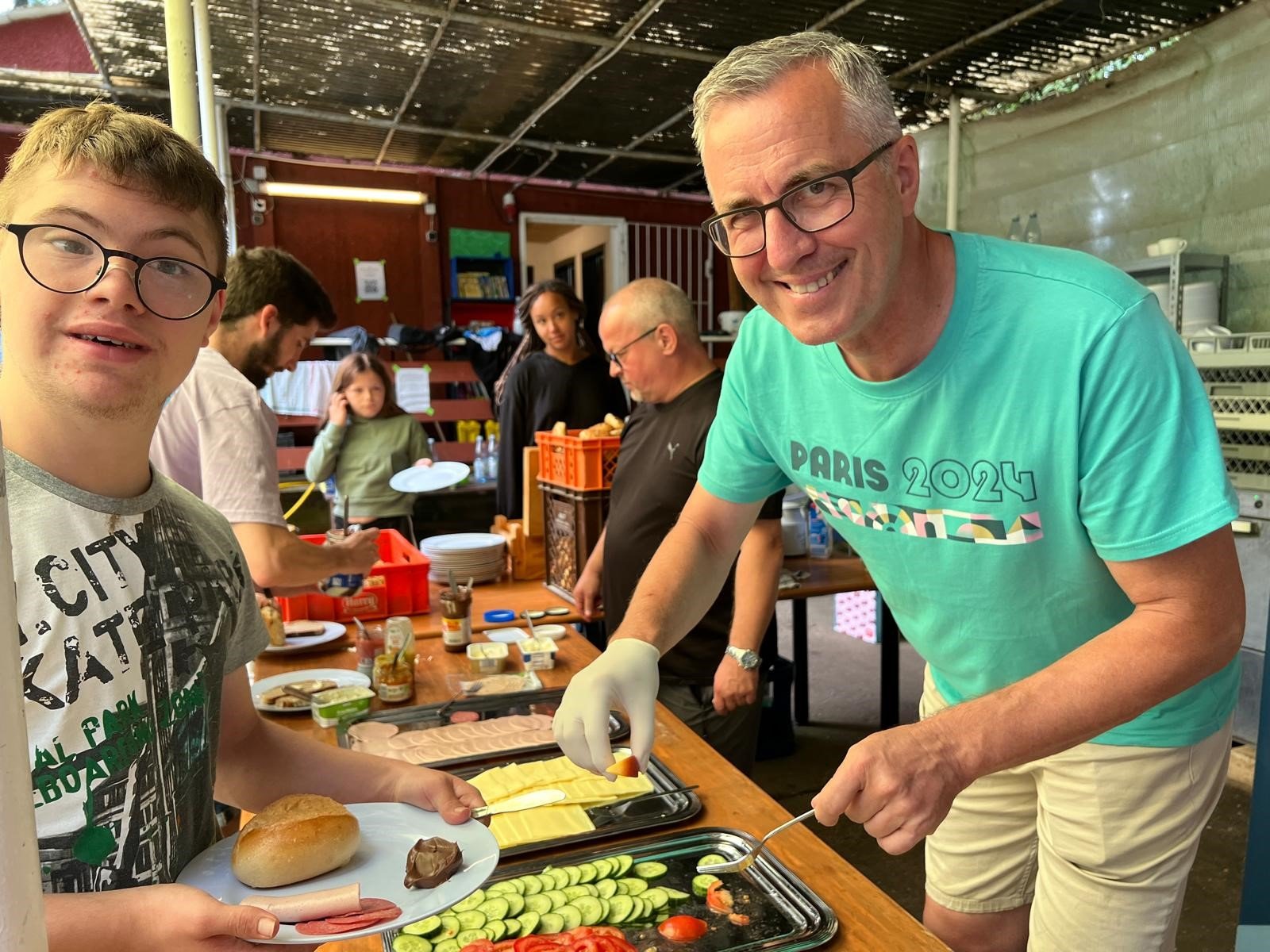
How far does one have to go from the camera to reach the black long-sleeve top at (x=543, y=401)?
4.74 metres

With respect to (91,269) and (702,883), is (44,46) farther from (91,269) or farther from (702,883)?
(702,883)

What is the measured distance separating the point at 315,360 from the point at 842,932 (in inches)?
308

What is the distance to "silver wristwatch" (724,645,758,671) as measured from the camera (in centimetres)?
238

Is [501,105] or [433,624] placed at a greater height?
[501,105]

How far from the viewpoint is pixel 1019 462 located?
1.38m

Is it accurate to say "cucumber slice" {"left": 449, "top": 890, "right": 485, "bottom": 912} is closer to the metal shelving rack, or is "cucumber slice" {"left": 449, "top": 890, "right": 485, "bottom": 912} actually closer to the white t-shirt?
the white t-shirt

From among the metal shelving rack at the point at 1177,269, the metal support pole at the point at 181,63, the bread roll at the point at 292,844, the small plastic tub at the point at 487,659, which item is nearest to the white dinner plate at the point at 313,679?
the small plastic tub at the point at 487,659

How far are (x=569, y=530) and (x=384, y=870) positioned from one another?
2152mm

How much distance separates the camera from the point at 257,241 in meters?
8.70

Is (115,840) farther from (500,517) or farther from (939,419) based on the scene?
(500,517)

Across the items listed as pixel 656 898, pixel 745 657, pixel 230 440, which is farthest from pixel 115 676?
pixel 745 657

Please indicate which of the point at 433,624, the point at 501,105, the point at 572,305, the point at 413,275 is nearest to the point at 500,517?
the point at 433,624

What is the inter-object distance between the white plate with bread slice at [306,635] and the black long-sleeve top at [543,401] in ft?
6.81

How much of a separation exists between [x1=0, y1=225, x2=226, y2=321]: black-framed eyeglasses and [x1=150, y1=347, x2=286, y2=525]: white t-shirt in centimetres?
119
